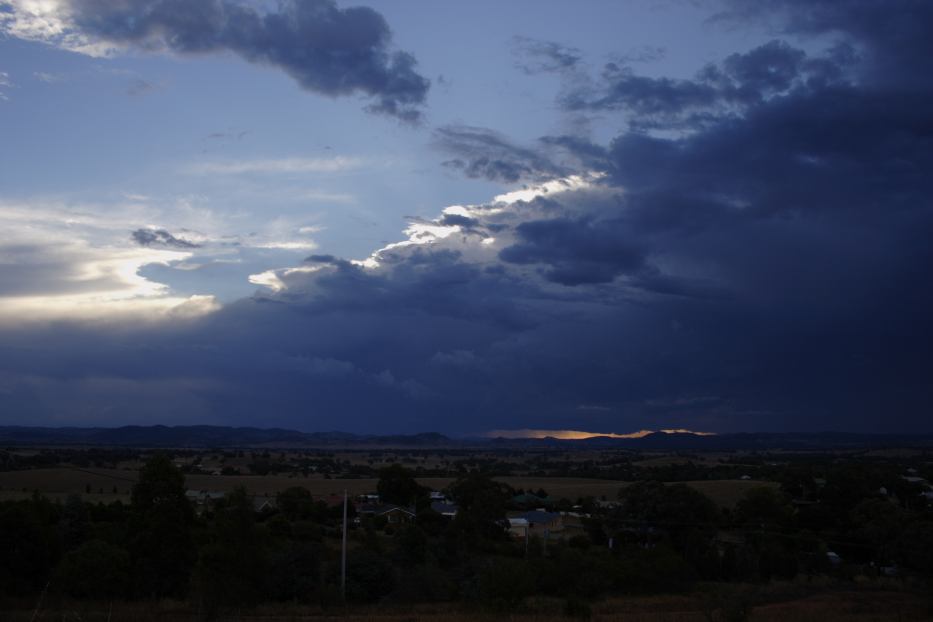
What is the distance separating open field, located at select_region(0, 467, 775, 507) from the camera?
77.8 meters

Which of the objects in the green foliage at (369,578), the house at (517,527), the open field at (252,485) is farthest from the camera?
the open field at (252,485)

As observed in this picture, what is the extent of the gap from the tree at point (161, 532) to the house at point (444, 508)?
32.1 meters

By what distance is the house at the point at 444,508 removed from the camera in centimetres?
6506

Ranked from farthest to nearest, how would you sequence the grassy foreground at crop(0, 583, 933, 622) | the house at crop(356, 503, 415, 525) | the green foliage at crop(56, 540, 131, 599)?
the house at crop(356, 503, 415, 525) → the green foliage at crop(56, 540, 131, 599) → the grassy foreground at crop(0, 583, 933, 622)

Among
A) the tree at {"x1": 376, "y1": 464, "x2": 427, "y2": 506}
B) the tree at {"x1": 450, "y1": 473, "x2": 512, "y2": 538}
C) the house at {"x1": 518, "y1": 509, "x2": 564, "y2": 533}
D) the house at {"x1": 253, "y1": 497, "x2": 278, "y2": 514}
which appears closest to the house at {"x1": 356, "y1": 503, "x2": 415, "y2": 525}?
the tree at {"x1": 450, "y1": 473, "x2": 512, "y2": 538}

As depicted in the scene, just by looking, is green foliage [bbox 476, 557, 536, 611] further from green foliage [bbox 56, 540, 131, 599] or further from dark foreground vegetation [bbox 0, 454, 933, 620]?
green foliage [bbox 56, 540, 131, 599]

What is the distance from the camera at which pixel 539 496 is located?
82.7 metres

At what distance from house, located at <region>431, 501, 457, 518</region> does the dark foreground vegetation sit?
3576mm

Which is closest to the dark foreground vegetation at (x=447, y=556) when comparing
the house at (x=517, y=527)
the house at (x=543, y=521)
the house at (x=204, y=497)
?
the house at (x=517, y=527)

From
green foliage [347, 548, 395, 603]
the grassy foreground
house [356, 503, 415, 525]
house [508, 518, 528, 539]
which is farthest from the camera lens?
house [356, 503, 415, 525]

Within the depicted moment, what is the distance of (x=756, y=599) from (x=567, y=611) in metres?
9.37

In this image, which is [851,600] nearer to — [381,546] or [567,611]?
[567,611]

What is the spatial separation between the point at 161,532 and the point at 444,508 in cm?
3875

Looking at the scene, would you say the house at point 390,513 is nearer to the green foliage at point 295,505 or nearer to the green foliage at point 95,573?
the green foliage at point 295,505
